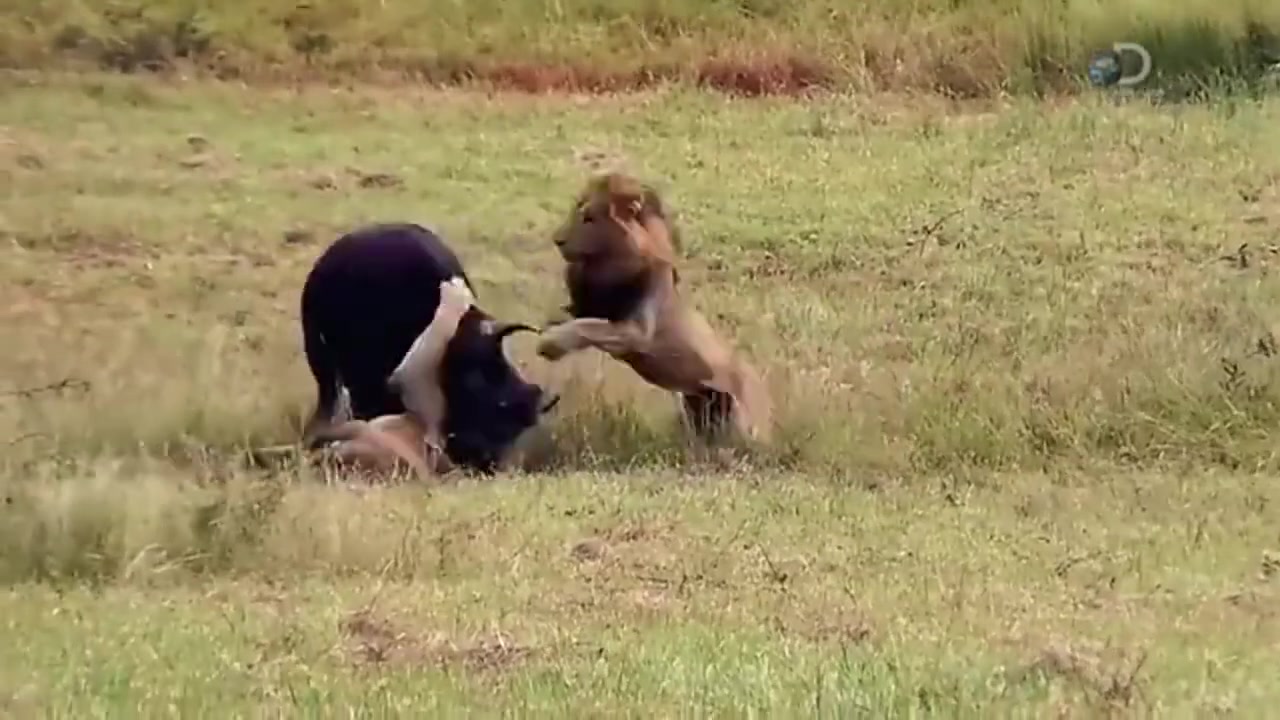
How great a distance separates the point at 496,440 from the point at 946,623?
288 cm

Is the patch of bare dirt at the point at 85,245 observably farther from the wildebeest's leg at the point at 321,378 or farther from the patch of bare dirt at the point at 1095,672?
the patch of bare dirt at the point at 1095,672

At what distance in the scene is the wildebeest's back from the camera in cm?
883

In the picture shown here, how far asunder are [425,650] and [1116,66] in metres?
13.5

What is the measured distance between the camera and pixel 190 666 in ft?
18.0

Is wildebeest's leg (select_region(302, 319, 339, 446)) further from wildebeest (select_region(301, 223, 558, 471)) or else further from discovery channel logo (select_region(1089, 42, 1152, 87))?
discovery channel logo (select_region(1089, 42, 1152, 87))

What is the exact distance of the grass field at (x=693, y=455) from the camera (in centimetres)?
558

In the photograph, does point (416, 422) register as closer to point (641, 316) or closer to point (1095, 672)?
point (641, 316)

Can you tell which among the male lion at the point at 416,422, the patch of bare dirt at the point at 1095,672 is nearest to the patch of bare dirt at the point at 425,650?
the patch of bare dirt at the point at 1095,672

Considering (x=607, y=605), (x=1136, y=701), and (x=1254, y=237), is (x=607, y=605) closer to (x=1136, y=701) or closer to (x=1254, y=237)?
(x=1136, y=701)

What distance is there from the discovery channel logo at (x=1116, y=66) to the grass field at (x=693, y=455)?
0.81 metres

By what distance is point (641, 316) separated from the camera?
8.95 m

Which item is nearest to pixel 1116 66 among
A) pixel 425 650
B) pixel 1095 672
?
pixel 1095 672

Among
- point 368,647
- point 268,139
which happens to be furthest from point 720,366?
point 268,139

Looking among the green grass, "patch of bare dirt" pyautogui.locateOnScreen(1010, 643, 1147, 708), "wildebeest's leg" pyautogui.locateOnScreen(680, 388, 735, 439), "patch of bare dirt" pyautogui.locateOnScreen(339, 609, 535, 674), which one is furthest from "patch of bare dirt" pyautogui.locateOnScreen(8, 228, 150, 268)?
"patch of bare dirt" pyautogui.locateOnScreen(1010, 643, 1147, 708)
